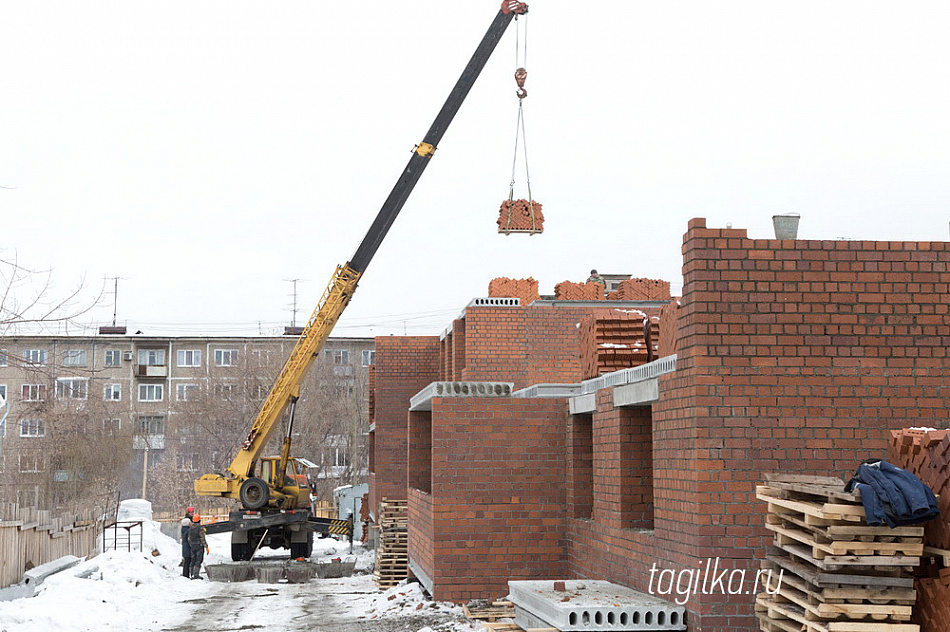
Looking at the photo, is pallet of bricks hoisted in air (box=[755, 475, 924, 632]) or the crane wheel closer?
pallet of bricks hoisted in air (box=[755, 475, 924, 632])

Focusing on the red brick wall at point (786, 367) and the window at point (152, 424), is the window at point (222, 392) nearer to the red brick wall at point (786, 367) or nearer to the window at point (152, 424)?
the window at point (152, 424)

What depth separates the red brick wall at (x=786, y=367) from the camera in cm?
868

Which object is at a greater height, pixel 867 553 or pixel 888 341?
pixel 888 341

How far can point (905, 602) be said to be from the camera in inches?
266

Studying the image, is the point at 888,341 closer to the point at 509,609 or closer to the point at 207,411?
the point at 509,609

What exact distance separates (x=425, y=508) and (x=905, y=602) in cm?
960

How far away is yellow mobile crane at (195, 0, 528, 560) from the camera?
73.6ft

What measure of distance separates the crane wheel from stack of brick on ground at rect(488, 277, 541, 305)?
825 centimetres

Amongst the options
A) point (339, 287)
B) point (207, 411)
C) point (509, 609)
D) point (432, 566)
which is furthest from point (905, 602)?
point (207, 411)

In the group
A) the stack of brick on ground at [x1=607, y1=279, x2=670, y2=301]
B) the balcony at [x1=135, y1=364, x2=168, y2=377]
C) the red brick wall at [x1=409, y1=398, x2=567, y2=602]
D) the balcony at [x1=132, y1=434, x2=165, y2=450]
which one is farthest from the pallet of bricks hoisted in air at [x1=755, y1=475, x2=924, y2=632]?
the balcony at [x1=132, y1=434, x2=165, y2=450]

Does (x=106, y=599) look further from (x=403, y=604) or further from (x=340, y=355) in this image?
(x=340, y=355)

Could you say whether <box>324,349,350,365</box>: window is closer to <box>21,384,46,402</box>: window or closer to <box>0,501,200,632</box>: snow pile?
<box>21,384,46,402</box>: window

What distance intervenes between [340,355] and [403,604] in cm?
4875

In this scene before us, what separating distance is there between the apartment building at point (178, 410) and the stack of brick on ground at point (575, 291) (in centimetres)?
3041
